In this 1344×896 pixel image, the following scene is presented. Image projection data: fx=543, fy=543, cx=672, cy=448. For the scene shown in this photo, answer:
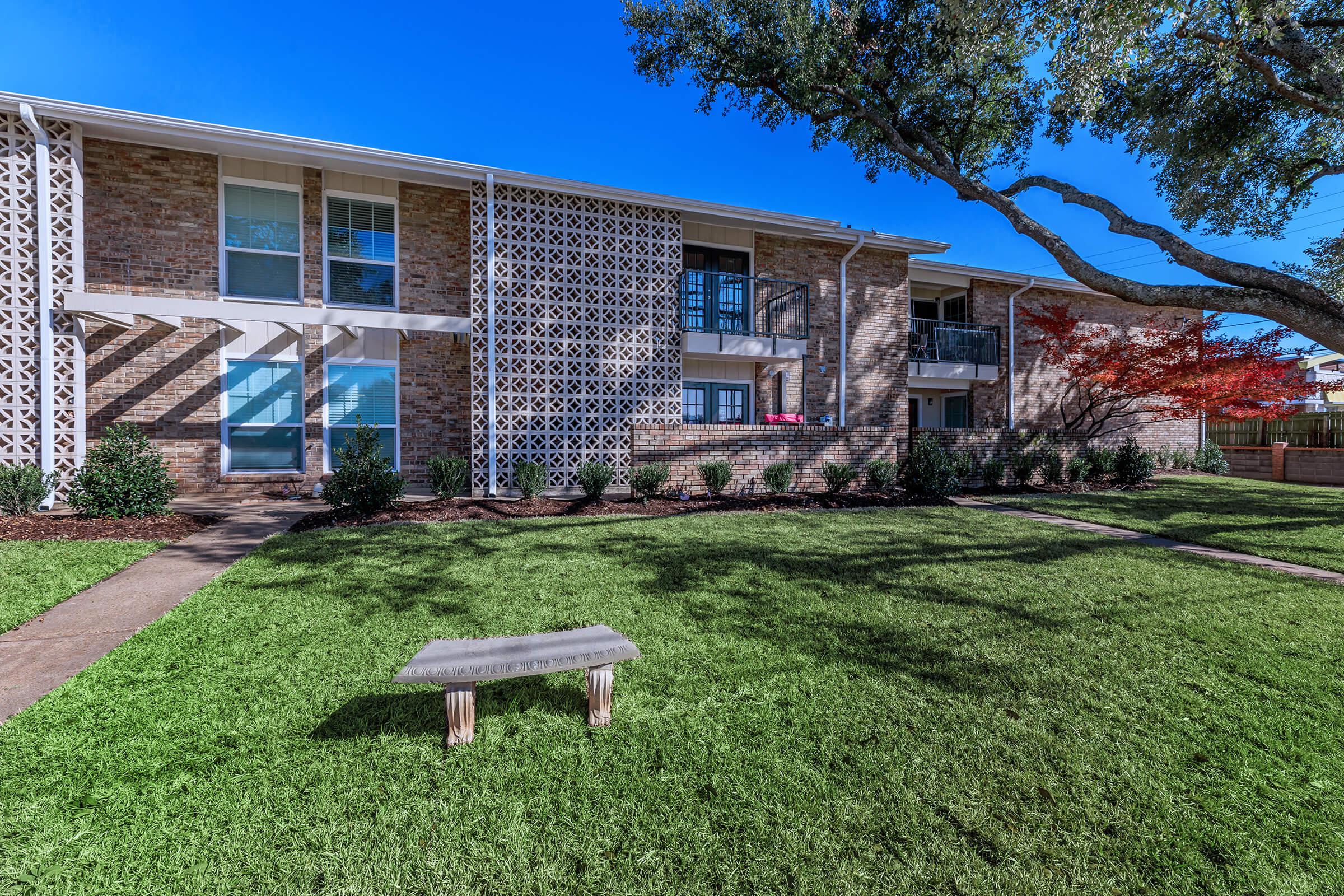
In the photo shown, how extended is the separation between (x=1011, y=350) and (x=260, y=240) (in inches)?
722

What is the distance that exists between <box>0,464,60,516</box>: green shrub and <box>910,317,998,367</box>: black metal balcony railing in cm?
1687

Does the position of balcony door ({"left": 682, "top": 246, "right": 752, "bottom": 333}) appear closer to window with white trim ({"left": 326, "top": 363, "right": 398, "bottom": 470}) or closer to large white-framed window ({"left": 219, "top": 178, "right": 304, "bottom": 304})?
window with white trim ({"left": 326, "top": 363, "right": 398, "bottom": 470})

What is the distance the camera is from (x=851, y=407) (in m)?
13.3

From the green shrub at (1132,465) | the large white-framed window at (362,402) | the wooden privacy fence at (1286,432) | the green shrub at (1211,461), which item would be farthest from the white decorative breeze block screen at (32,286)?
the wooden privacy fence at (1286,432)

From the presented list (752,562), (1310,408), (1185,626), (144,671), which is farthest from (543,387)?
(1310,408)

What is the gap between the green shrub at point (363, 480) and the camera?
6.99 metres

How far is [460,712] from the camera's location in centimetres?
238

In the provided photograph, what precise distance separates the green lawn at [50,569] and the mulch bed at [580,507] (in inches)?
61.3

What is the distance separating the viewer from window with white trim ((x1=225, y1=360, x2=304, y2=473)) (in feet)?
30.6

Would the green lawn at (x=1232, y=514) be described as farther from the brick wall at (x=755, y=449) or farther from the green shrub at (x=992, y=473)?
the brick wall at (x=755, y=449)

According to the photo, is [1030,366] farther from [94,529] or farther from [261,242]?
[94,529]

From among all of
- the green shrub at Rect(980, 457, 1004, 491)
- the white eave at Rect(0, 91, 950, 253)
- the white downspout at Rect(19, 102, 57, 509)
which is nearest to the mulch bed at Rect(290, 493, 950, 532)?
the green shrub at Rect(980, 457, 1004, 491)

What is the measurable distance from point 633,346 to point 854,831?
940cm

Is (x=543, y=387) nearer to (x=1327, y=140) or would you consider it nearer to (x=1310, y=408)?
(x=1327, y=140)
